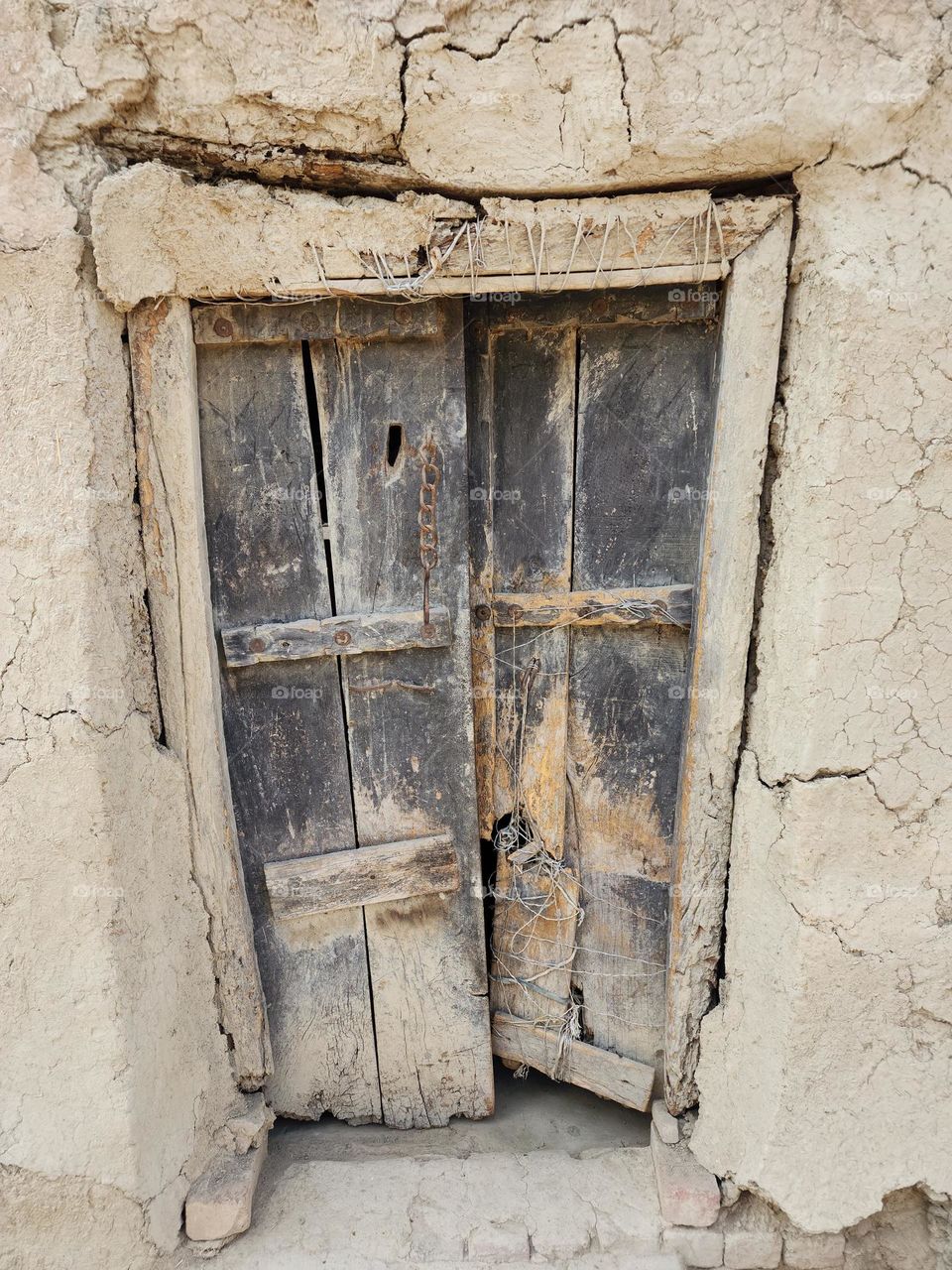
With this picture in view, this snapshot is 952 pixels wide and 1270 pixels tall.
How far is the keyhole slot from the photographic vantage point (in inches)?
71.0

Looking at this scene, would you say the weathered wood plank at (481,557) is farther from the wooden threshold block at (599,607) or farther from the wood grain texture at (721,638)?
the wood grain texture at (721,638)

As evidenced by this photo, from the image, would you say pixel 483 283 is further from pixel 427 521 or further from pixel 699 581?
pixel 699 581

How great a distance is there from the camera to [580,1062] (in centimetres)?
221

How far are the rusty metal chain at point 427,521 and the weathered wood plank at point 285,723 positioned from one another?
25 cm

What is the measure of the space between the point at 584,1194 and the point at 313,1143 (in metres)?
0.78

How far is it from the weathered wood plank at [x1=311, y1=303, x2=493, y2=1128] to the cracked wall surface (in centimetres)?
41

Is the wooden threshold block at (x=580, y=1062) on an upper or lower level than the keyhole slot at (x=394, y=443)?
lower

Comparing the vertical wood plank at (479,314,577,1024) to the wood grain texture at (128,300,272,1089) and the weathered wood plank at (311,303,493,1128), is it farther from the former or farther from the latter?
the wood grain texture at (128,300,272,1089)

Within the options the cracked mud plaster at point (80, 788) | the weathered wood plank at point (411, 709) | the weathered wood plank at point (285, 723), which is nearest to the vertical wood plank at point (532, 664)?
the weathered wood plank at point (411, 709)

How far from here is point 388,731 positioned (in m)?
1.97

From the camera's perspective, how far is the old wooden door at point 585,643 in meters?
1.84

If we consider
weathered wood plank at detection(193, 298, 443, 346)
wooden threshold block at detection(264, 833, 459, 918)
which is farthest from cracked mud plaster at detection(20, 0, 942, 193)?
wooden threshold block at detection(264, 833, 459, 918)

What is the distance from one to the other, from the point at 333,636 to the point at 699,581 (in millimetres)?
908

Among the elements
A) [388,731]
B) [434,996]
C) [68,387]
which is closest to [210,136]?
[68,387]
